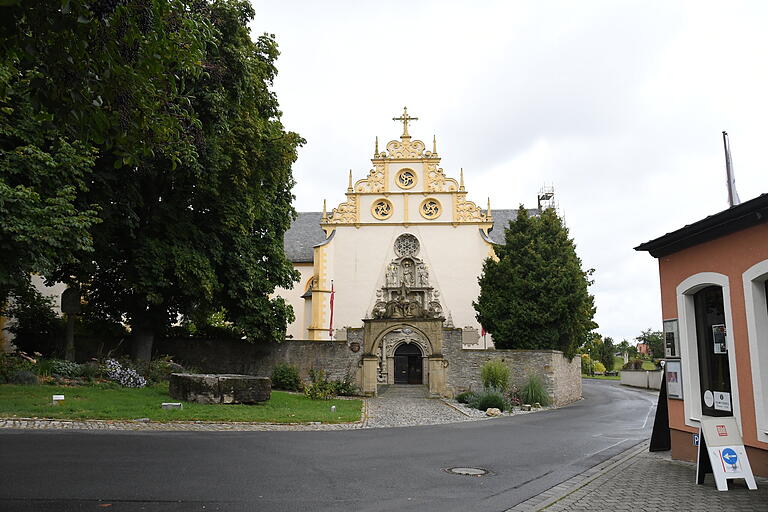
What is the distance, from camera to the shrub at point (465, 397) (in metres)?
20.5

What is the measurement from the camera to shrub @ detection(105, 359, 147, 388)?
17172 millimetres

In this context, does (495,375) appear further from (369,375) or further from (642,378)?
(642,378)

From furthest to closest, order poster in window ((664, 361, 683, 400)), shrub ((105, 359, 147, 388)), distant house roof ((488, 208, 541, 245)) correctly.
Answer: distant house roof ((488, 208, 541, 245)) < shrub ((105, 359, 147, 388)) < poster in window ((664, 361, 683, 400))

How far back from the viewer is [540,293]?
2431 centimetres

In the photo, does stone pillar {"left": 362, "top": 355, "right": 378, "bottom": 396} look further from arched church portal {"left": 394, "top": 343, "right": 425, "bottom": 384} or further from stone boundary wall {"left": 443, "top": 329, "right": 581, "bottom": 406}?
arched church portal {"left": 394, "top": 343, "right": 425, "bottom": 384}

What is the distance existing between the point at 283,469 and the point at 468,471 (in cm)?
266

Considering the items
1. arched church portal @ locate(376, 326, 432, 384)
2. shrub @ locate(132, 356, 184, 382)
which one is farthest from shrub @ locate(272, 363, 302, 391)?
arched church portal @ locate(376, 326, 432, 384)

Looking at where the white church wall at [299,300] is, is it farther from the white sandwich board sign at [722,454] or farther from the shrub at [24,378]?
the white sandwich board sign at [722,454]

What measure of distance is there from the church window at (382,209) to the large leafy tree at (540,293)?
1027 centimetres

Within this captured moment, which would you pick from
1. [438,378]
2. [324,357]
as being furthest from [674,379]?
[324,357]

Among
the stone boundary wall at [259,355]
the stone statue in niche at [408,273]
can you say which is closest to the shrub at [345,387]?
the stone boundary wall at [259,355]

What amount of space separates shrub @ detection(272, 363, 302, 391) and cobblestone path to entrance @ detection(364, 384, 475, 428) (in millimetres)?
3121

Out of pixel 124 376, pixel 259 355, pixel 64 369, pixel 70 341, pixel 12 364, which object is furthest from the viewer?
pixel 259 355

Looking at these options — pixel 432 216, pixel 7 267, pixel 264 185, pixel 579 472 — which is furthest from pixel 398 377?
pixel 579 472
